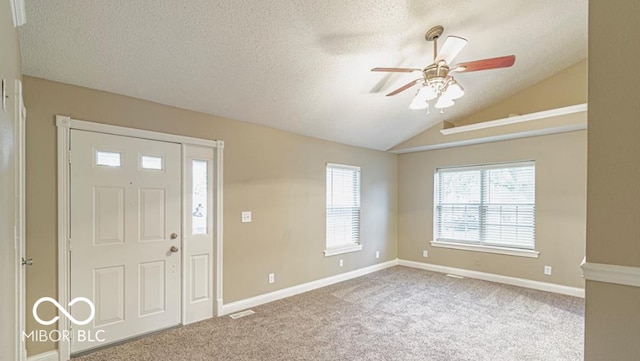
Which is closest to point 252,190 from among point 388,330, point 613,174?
point 388,330

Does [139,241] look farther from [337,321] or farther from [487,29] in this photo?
[487,29]

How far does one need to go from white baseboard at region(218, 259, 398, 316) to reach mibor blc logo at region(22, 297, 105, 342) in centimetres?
125

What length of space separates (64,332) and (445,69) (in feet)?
13.1

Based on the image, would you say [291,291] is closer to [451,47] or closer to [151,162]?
[151,162]

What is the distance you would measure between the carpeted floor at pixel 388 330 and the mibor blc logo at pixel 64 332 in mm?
163

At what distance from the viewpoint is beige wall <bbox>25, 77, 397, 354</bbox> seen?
2521mm

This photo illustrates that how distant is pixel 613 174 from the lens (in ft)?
4.23

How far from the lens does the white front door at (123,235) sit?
2.72 m

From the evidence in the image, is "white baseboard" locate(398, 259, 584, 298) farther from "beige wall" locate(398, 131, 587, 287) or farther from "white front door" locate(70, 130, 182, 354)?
"white front door" locate(70, 130, 182, 354)

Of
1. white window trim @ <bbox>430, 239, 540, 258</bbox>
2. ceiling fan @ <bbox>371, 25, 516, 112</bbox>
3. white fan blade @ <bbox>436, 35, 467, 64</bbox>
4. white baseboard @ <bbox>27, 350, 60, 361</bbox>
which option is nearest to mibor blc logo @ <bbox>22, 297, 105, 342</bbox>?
white baseboard @ <bbox>27, 350, 60, 361</bbox>

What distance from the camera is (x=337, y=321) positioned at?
3.45m

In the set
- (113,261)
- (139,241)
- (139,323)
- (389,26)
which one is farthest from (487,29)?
(139,323)

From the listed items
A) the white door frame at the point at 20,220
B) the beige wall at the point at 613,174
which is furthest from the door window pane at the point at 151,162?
the beige wall at the point at 613,174

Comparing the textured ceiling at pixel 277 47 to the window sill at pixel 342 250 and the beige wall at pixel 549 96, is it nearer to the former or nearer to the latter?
the beige wall at pixel 549 96
